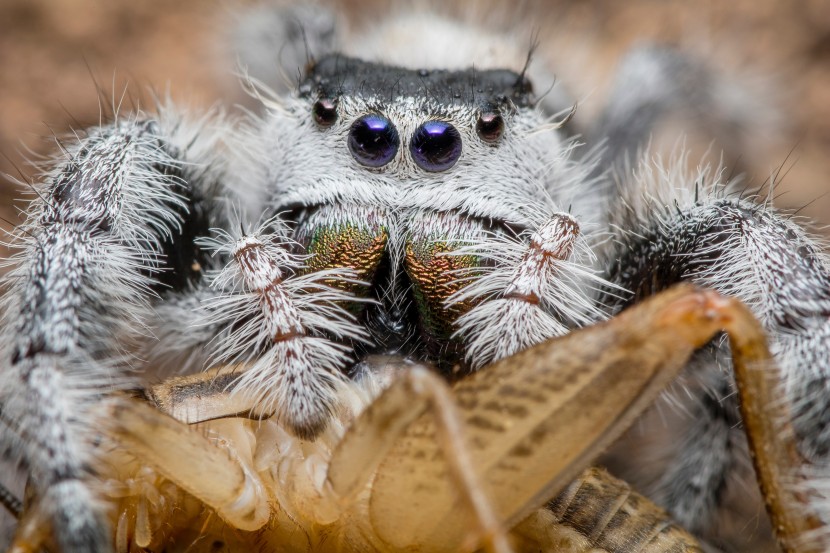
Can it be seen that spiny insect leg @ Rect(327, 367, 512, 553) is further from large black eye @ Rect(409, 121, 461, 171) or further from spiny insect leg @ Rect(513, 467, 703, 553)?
large black eye @ Rect(409, 121, 461, 171)

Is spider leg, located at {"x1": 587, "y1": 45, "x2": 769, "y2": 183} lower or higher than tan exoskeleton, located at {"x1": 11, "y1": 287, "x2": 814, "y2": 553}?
higher

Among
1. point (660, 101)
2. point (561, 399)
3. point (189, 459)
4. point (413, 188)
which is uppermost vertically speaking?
point (660, 101)

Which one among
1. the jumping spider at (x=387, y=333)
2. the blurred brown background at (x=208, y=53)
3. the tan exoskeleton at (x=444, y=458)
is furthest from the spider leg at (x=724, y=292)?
the blurred brown background at (x=208, y=53)

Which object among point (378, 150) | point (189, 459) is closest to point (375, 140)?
point (378, 150)

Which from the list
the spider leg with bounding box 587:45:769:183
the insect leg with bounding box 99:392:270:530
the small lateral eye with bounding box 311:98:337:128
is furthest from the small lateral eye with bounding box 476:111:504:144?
the spider leg with bounding box 587:45:769:183

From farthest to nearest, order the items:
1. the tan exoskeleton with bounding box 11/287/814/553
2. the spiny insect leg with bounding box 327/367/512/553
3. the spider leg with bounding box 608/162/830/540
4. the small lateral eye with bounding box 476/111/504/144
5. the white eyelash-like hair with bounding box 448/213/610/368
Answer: the small lateral eye with bounding box 476/111/504/144 < the white eyelash-like hair with bounding box 448/213/610/368 < the spider leg with bounding box 608/162/830/540 < the tan exoskeleton with bounding box 11/287/814/553 < the spiny insect leg with bounding box 327/367/512/553

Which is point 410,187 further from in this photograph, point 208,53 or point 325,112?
point 208,53

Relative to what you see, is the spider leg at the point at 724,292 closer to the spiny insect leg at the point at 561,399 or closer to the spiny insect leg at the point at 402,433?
the spiny insect leg at the point at 561,399
